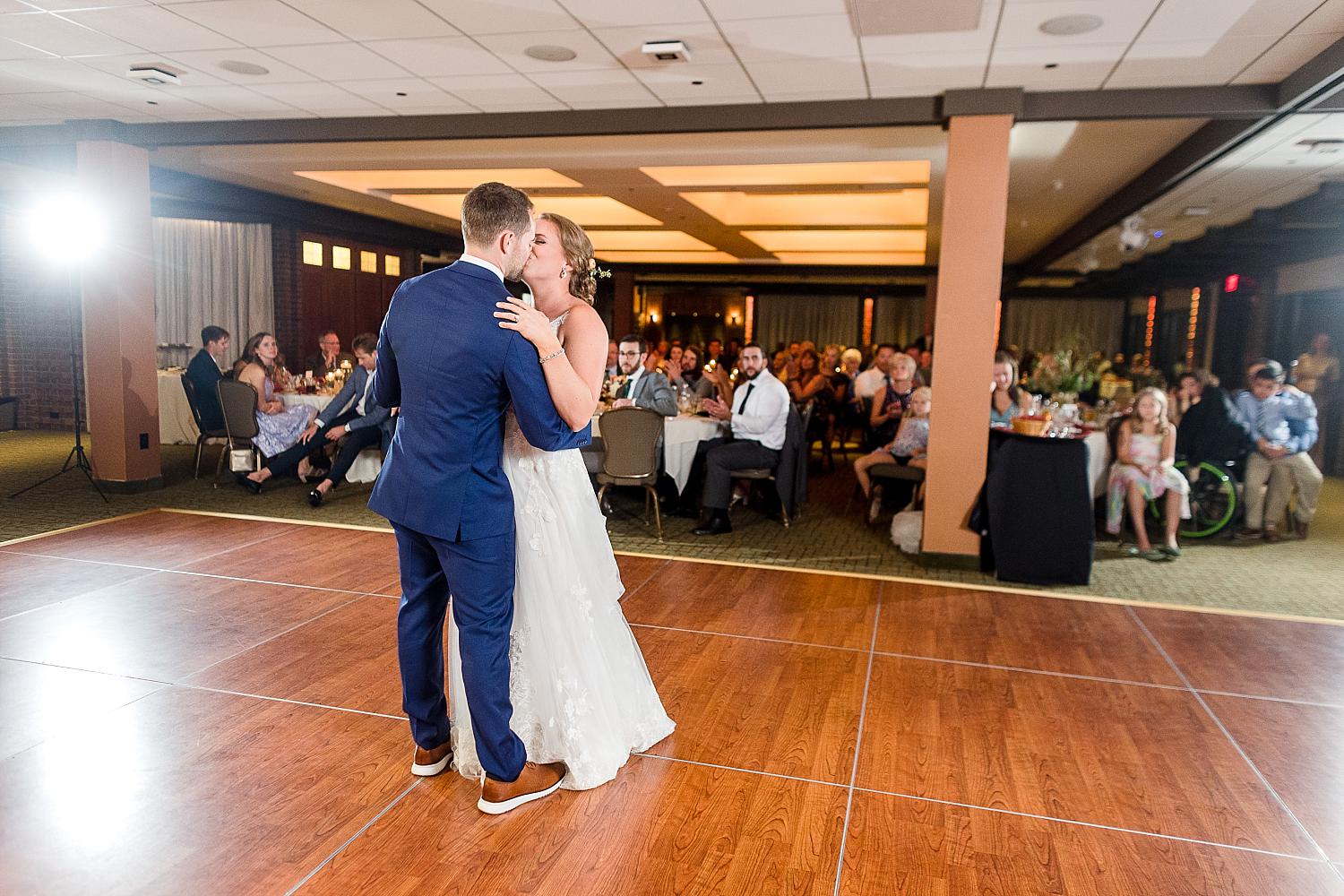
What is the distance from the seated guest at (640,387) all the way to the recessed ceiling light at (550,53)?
243cm

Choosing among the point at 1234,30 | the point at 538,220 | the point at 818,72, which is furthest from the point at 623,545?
the point at 1234,30

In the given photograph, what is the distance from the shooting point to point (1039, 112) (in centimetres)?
548

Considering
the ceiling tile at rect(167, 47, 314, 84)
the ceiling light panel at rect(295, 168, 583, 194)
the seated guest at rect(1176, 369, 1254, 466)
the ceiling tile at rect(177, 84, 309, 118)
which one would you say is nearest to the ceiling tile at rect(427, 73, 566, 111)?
the ceiling tile at rect(167, 47, 314, 84)

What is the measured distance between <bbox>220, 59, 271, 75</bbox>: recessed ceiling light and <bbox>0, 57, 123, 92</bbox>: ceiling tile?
37.2 inches

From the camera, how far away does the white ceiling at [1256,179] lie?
20.6ft

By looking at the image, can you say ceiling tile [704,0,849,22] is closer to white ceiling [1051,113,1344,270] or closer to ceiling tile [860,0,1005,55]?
ceiling tile [860,0,1005,55]

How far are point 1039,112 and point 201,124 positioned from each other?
6.33m

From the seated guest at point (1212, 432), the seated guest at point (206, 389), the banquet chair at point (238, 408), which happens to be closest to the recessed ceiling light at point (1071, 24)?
the seated guest at point (1212, 432)

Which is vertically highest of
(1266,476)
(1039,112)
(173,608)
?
(1039,112)

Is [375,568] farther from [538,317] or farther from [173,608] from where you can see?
[538,317]

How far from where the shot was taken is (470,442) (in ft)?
7.54

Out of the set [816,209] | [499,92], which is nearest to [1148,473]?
[499,92]

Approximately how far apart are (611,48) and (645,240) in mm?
9462

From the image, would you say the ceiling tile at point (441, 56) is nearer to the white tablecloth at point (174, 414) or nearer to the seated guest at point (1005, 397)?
the seated guest at point (1005, 397)
